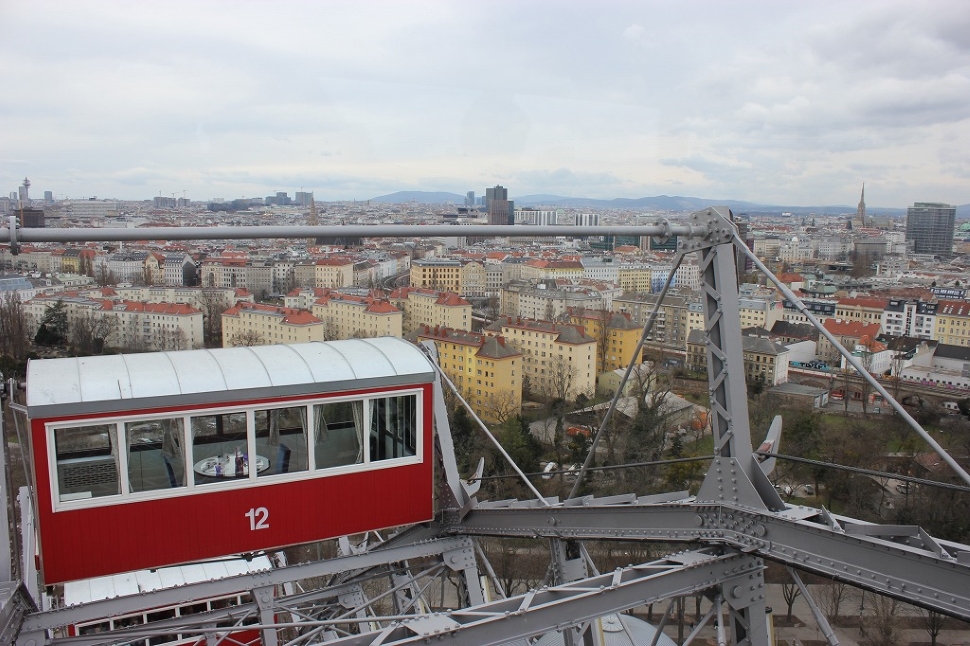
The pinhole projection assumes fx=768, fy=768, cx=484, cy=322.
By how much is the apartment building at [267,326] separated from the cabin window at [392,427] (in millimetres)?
14265

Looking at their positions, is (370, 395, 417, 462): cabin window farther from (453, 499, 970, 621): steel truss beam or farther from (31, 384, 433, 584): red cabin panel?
(453, 499, 970, 621): steel truss beam

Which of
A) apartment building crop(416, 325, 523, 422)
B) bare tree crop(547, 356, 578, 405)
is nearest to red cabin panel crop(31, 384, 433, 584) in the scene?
apartment building crop(416, 325, 523, 422)

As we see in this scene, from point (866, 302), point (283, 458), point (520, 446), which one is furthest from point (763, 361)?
point (283, 458)

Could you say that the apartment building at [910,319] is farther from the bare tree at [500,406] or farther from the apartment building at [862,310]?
the bare tree at [500,406]

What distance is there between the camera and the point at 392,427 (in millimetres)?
2760

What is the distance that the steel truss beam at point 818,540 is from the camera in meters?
1.50

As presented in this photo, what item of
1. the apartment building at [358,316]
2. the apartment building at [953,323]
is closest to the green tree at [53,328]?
the apartment building at [358,316]

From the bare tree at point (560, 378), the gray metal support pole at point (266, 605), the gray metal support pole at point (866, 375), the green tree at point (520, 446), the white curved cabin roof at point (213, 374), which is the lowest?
the bare tree at point (560, 378)

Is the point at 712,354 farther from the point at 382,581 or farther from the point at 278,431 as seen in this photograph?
the point at 382,581

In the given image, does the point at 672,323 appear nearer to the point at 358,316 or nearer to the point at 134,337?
the point at 358,316

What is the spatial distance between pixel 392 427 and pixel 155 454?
0.79m

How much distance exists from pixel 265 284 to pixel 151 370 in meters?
26.0

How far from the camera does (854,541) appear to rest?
1.62 m

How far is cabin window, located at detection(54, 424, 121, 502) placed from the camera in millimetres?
2264
